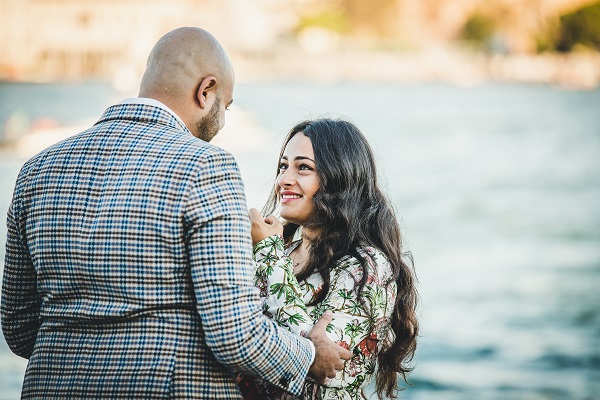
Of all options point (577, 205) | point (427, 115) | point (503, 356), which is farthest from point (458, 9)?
point (503, 356)

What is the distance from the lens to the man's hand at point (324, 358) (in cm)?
171

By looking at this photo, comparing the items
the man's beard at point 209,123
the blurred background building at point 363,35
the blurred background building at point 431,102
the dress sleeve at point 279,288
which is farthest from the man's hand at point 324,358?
the blurred background building at point 363,35

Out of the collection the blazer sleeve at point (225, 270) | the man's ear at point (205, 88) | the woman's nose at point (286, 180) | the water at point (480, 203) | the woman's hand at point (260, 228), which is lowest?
the blazer sleeve at point (225, 270)

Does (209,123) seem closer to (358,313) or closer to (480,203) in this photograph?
(358,313)

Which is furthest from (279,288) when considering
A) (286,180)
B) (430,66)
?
(430,66)

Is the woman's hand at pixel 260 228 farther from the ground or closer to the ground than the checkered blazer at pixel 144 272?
farther from the ground

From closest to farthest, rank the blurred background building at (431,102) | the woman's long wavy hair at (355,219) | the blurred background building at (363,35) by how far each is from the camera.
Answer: the woman's long wavy hair at (355,219) → the blurred background building at (431,102) → the blurred background building at (363,35)

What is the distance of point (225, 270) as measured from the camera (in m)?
1.44

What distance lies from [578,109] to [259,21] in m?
11.8

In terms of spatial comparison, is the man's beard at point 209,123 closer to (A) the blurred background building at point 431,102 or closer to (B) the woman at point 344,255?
(B) the woman at point 344,255

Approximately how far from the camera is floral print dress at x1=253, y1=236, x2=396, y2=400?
176cm

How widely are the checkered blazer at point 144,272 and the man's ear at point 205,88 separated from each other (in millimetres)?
110

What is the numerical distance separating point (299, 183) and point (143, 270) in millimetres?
753

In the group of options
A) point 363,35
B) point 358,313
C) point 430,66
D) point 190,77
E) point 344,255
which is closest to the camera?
point 190,77
